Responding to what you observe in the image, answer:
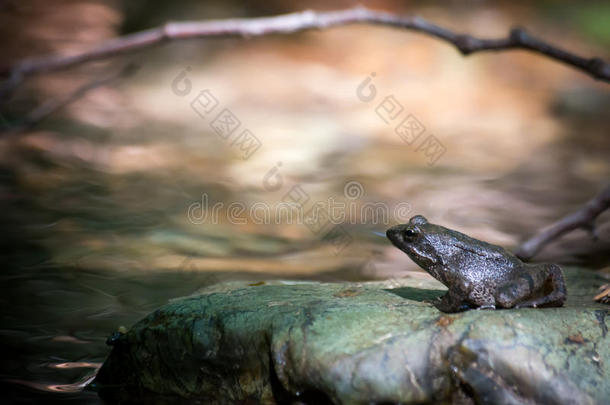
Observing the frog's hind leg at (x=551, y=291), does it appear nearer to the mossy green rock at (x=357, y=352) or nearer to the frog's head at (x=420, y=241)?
the mossy green rock at (x=357, y=352)

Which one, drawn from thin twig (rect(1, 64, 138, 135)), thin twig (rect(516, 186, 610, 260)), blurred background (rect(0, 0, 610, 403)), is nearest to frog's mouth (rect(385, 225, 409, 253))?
blurred background (rect(0, 0, 610, 403))

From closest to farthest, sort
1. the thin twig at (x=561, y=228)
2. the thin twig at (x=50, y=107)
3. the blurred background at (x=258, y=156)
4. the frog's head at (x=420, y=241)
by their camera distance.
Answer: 1. the frog's head at (x=420, y=241)
2. the thin twig at (x=561, y=228)
3. the blurred background at (x=258, y=156)
4. the thin twig at (x=50, y=107)

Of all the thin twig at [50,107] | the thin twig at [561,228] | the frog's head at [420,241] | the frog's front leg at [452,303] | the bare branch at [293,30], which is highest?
the thin twig at [50,107]

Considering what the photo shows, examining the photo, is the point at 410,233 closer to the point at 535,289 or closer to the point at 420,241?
the point at 420,241

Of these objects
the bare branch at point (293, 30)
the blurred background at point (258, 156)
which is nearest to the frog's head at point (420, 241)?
the blurred background at point (258, 156)

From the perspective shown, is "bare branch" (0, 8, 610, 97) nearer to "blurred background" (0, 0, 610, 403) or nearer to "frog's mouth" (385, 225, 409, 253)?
"blurred background" (0, 0, 610, 403)

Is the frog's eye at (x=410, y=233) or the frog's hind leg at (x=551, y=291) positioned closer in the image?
the frog's hind leg at (x=551, y=291)

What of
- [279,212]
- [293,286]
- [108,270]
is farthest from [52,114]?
[293,286]
